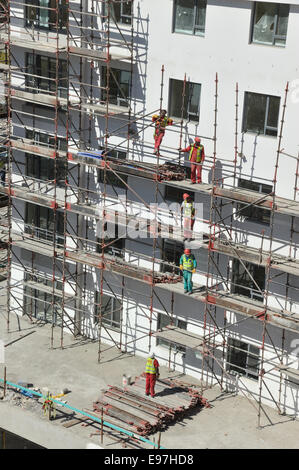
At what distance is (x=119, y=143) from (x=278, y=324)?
10833 mm

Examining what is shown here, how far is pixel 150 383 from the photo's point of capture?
142 ft

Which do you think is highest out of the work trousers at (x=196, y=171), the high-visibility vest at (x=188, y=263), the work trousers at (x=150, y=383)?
the work trousers at (x=196, y=171)

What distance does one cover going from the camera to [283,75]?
40.6 meters

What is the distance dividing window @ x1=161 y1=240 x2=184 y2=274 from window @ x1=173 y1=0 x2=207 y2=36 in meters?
9.01

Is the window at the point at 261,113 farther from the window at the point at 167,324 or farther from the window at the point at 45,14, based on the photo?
the window at the point at 45,14

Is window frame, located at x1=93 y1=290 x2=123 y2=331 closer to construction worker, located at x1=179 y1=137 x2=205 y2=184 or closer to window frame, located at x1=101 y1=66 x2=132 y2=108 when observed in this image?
construction worker, located at x1=179 y1=137 x2=205 y2=184

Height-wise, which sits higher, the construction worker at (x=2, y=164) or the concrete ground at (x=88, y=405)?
the construction worker at (x=2, y=164)

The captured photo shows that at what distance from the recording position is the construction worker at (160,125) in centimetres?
4381

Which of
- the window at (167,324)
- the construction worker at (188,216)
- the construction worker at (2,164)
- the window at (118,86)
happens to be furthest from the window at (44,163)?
the window at (167,324)

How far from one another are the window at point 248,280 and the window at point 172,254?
2.87 metres

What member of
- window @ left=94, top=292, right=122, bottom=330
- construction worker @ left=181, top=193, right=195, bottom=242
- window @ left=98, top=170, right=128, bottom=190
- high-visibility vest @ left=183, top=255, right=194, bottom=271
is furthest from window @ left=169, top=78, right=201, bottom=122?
window @ left=94, top=292, right=122, bottom=330

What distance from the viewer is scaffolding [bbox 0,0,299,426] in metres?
42.7

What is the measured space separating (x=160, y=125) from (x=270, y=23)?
631 cm
